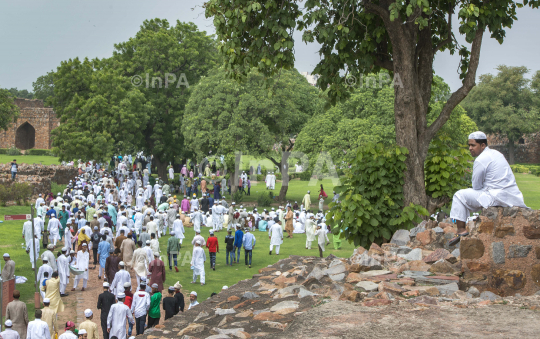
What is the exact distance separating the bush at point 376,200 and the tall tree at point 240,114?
723 inches

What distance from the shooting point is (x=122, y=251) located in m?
13.2

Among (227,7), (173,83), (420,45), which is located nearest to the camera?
(227,7)

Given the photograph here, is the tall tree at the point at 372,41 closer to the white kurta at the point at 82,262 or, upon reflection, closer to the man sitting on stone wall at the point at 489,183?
the man sitting on stone wall at the point at 489,183

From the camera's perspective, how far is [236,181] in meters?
29.5

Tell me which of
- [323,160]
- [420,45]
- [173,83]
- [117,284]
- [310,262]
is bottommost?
[117,284]

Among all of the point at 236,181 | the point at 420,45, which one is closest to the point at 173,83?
the point at 236,181

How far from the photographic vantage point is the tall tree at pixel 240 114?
26.9 meters

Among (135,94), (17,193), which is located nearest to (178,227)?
(17,193)

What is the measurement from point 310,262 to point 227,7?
4165 mm

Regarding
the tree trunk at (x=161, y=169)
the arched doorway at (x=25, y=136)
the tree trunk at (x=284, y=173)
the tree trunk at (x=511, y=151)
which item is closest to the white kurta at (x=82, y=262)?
the tree trunk at (x=284, y=173)

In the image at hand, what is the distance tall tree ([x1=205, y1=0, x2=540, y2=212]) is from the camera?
816 centimetres

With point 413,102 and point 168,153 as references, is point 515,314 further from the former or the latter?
point 168,153

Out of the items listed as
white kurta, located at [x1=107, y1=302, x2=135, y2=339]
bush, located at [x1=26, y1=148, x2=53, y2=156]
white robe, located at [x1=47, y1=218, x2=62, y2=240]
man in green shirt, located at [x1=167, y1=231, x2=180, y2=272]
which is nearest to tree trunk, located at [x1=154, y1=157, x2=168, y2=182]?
white robe, located at [x1=47, y1=218, x2=62, y2=240]

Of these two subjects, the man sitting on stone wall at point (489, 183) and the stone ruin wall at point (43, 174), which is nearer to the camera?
the man sitting on stone wall at point (489, 183)
